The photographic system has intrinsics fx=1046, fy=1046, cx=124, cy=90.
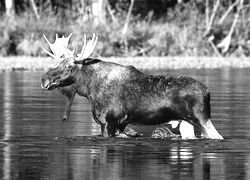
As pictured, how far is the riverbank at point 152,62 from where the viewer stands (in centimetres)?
3441

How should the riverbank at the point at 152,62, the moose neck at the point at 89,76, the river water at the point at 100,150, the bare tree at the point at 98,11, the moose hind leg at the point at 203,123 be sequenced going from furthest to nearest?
the bare tree at the point at 98,11 < the riverbank at the point at 152,62 < the moose neck at the point at 89,76 < the moose hind leg at the point at 203,123 < the river water at the point at 100,150

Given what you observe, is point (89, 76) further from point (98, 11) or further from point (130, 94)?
point (98, 11)

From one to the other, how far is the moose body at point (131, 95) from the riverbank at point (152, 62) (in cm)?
1879

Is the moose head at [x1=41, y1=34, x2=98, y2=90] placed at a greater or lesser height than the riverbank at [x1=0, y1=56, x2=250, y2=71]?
greater

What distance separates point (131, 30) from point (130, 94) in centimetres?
2880

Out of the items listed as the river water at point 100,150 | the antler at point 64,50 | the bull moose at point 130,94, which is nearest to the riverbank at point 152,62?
the river water at point 100,150

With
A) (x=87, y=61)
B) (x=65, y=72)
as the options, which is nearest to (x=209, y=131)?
(x=87, y=61)

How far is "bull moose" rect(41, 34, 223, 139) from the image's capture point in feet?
45.0

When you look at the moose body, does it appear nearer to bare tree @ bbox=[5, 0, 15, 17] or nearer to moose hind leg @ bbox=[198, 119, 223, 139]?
moose hind leg @ bbox=[198, 119, 223, 139]

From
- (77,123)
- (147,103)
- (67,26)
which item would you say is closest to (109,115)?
(147,103)

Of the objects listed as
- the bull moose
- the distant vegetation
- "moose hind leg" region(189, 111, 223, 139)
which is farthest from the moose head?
the distant vegetation

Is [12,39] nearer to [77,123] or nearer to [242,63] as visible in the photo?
[242,63]

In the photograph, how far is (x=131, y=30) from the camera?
1684 inches

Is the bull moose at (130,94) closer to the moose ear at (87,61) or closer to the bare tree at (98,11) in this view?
the moose ear at (87,61)
